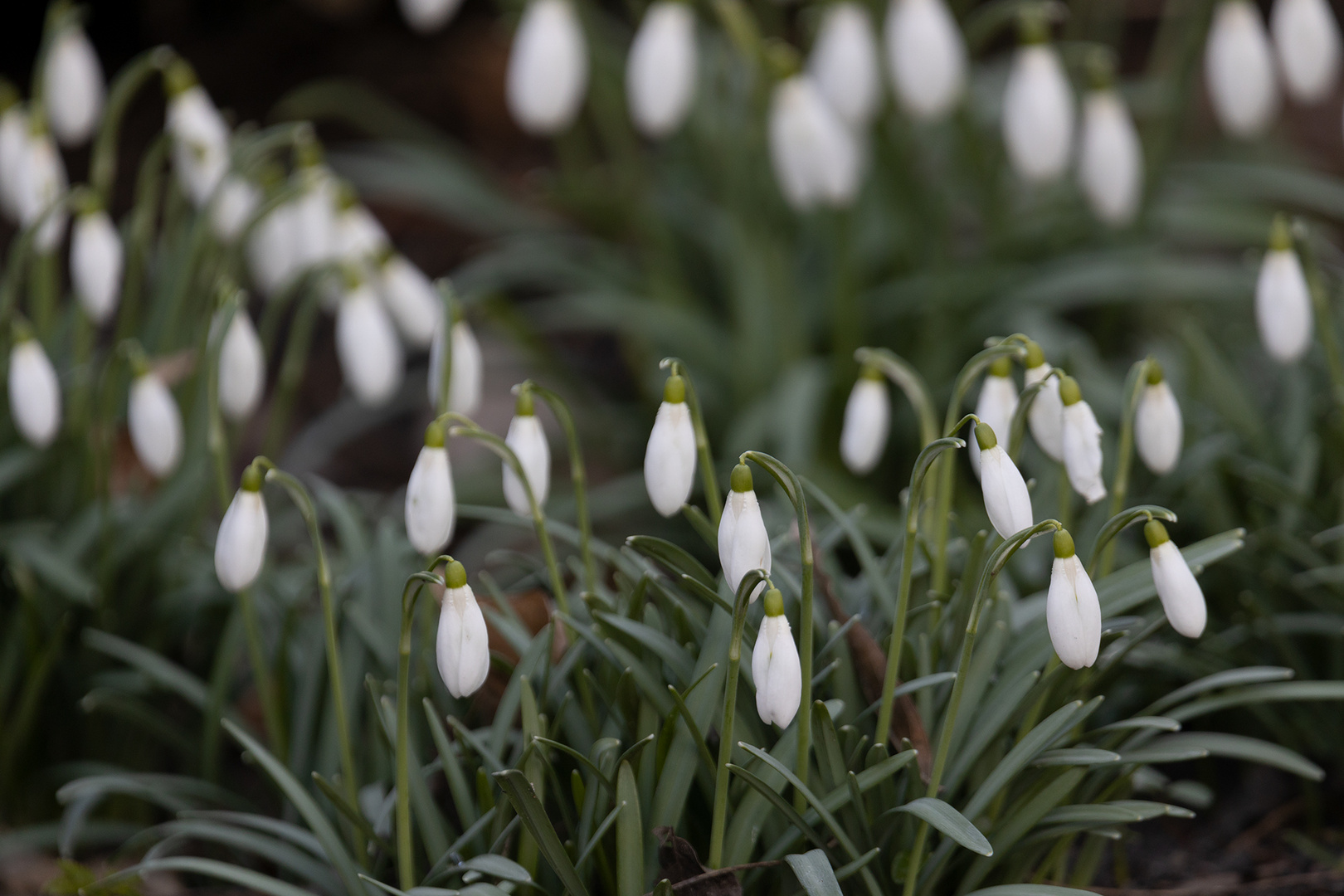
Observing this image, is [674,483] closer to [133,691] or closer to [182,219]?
[133,691]

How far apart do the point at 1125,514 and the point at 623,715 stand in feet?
2.31

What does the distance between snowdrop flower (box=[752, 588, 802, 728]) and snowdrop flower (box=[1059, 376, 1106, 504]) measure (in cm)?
43

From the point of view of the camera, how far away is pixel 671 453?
1.50m

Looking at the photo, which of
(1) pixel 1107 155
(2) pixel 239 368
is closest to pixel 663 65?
(1) pixel 1107 155

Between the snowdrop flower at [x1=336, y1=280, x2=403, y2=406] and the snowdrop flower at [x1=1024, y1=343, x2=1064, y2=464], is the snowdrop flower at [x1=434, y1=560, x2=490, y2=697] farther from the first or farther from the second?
the snowdrop flower at [x1=336, y1=280, x2=403, y2=406]

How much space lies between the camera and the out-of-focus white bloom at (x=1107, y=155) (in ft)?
8.93

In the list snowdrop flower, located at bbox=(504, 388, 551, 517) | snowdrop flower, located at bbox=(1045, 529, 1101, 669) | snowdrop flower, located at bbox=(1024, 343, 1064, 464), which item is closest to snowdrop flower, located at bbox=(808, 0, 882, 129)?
snowdrop flower, located at bbox=(1024, 343, 1064, 464)

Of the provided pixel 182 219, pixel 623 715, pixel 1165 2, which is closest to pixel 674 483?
pixel 623 715

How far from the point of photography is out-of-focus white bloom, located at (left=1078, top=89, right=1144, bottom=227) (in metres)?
2.72

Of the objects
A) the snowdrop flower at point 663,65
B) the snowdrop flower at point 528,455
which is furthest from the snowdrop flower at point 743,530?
the snowdrop flower at point 663,65

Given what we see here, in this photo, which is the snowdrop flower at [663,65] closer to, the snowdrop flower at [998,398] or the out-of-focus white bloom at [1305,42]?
the out-of-focus white bloom at [1305,42]

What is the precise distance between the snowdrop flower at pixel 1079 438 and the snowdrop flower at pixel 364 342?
1321 millimetres

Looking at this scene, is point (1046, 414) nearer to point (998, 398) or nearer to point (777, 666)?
point (998, 398)

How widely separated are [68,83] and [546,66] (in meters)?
1.04
